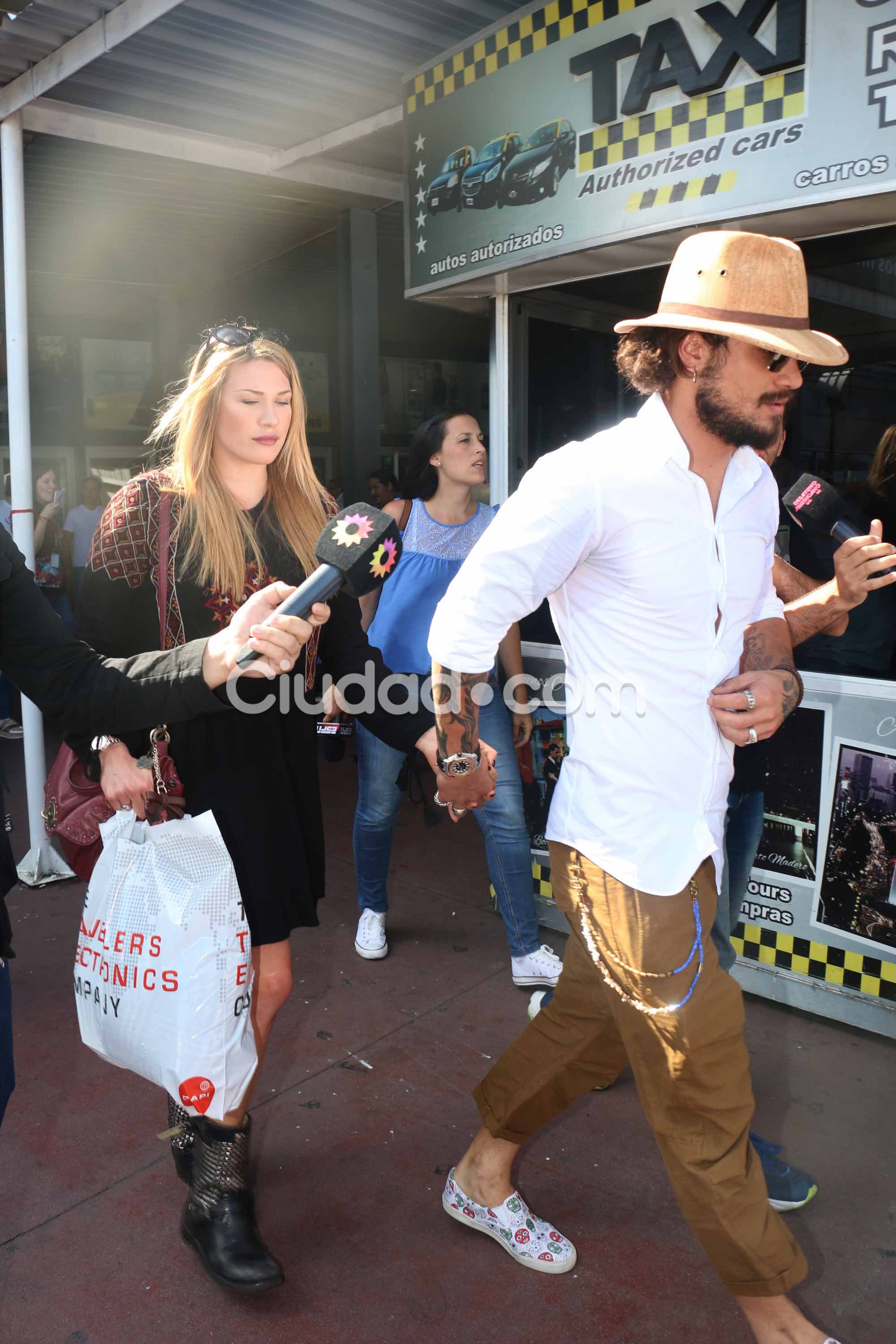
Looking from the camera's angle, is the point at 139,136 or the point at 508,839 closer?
the point at 508,839

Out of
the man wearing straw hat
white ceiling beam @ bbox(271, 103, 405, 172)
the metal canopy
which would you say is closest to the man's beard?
the man wearing straw hat

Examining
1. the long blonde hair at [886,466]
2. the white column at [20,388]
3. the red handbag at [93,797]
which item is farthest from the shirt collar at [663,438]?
the white column at [20,388]

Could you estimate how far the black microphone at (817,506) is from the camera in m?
2.56

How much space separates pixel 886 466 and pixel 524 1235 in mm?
2600

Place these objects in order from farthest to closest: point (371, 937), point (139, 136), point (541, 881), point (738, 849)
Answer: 1. point (139, 136)
2. point (541, 881)
3. point (371, 937)
4. point (738, 849)

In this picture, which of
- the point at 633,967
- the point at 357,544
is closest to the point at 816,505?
the point at 633,967

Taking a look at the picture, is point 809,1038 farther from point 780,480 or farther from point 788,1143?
point 780,480

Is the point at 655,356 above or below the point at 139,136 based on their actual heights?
below

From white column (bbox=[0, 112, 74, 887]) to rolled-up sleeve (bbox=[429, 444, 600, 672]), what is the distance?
10.1ft

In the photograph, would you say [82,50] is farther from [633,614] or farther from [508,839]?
[633,614]

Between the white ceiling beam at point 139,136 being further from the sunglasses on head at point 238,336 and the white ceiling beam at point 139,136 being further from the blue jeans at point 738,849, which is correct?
the blue jeans at point 738,849

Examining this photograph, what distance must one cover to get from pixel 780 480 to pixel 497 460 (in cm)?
111

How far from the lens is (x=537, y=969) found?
139 inches

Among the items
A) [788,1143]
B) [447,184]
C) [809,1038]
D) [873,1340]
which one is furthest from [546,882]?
[447,184]
